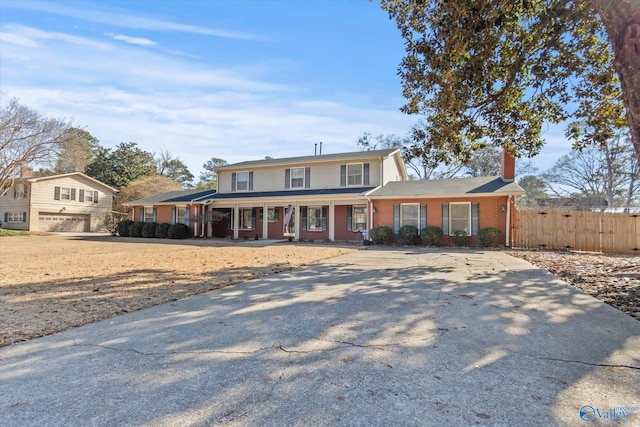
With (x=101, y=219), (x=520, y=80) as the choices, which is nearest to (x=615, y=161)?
(x=520, y=80)

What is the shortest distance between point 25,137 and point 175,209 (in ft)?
43.4

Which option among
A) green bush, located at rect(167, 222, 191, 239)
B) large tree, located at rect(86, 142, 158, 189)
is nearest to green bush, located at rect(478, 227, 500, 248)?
green bush, located at rect(167, 222, 191, 239)

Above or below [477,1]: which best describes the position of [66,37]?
above

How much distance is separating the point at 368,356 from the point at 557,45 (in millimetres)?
9577

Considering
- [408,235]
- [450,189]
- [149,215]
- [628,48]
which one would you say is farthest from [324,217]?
[628,48]

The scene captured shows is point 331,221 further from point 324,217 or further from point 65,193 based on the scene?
point 65,193

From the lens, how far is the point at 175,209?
24.3 meters

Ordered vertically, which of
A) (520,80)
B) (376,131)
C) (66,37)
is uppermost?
(376,131)

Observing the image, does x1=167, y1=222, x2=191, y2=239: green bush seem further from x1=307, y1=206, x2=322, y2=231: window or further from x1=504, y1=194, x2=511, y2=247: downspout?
x1=504, y1=194, x2=511, y2=247: downspout

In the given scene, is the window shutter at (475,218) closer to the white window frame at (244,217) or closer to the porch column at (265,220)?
the porch column at (265,220)

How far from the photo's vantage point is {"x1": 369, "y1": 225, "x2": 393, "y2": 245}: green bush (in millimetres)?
17375

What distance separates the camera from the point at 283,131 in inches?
870

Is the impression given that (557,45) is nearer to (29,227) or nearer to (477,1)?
(477,1)

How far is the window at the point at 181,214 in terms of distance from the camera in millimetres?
23906
